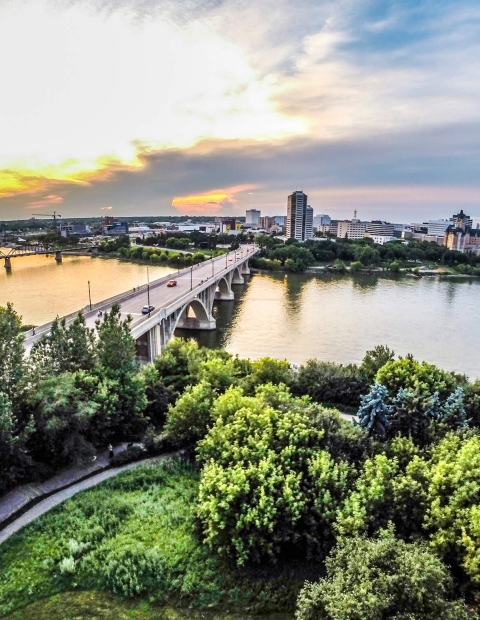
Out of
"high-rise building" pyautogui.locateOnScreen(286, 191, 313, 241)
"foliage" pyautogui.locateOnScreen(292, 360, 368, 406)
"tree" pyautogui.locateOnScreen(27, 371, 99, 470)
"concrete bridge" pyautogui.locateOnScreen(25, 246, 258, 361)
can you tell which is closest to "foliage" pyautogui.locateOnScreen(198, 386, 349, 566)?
"tree" pyautogui.locateOnScreen(27, 371, 99, 470)

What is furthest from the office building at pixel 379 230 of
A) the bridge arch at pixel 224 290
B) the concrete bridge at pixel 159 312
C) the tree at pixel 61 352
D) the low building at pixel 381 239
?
the tree at pixel 61 352

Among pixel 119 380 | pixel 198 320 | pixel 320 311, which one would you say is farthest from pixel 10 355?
→ pixel 320 311

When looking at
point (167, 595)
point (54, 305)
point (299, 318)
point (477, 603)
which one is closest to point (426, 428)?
point (477, 603)

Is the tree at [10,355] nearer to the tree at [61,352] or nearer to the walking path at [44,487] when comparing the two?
the tree at [61,352]

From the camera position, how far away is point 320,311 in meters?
53.2

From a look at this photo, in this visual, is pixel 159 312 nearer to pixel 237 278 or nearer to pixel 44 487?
pixel 44 487

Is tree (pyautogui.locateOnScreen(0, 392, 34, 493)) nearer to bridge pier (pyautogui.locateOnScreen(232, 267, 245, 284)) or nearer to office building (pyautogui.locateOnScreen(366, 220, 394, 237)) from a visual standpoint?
bridge pier (pyautogui.locateOnScreen(232, 267, 245, 284))

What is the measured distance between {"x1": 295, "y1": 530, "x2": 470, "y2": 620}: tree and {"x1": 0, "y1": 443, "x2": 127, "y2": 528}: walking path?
10.3 metres

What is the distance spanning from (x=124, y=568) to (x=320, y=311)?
44084 millimetres

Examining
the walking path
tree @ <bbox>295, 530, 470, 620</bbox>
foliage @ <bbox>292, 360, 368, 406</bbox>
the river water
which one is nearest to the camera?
tree @ <bbox>295, 530, 470, 620</bbox>

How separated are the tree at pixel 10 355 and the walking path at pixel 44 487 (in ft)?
11.3

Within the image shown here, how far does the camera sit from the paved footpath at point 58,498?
13836 millimetres

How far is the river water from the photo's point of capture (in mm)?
38875

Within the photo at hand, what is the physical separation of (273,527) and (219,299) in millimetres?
52613
